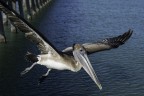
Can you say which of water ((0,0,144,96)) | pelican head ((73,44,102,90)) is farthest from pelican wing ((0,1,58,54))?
water ((0,0,144,96))

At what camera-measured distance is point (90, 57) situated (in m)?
30.8

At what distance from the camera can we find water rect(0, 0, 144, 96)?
23.7m

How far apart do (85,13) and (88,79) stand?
31.6 m

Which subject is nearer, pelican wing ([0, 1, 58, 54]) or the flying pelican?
pelican wing ([0, 1, 58, 54])

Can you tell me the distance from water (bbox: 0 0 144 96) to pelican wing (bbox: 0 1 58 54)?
10.7 m

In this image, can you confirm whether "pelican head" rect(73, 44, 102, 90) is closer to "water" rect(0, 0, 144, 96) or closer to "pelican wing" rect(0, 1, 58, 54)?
"pelican wing" rect(0, 1, 58, 54)

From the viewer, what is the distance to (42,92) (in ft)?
75.2

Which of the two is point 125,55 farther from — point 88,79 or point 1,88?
point 1,88

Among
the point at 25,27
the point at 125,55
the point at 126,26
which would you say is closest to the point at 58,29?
the point at 126,26

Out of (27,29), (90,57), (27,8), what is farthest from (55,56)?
(27,8)

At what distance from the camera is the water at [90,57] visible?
23.7 m

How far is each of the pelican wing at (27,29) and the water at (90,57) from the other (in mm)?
10711

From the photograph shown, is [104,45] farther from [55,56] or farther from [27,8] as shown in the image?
[27,8]

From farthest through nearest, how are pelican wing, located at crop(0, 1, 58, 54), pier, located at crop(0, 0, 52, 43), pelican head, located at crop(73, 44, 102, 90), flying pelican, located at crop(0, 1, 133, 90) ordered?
pier, located at crop(0, 0, 52, 43)
pelican head, located at crop(73, 44, 102, 90)
flying pelican, located at crop(0, 1, 133, 90)
pelican wing, located at crop(0, 1, 58, 54)
